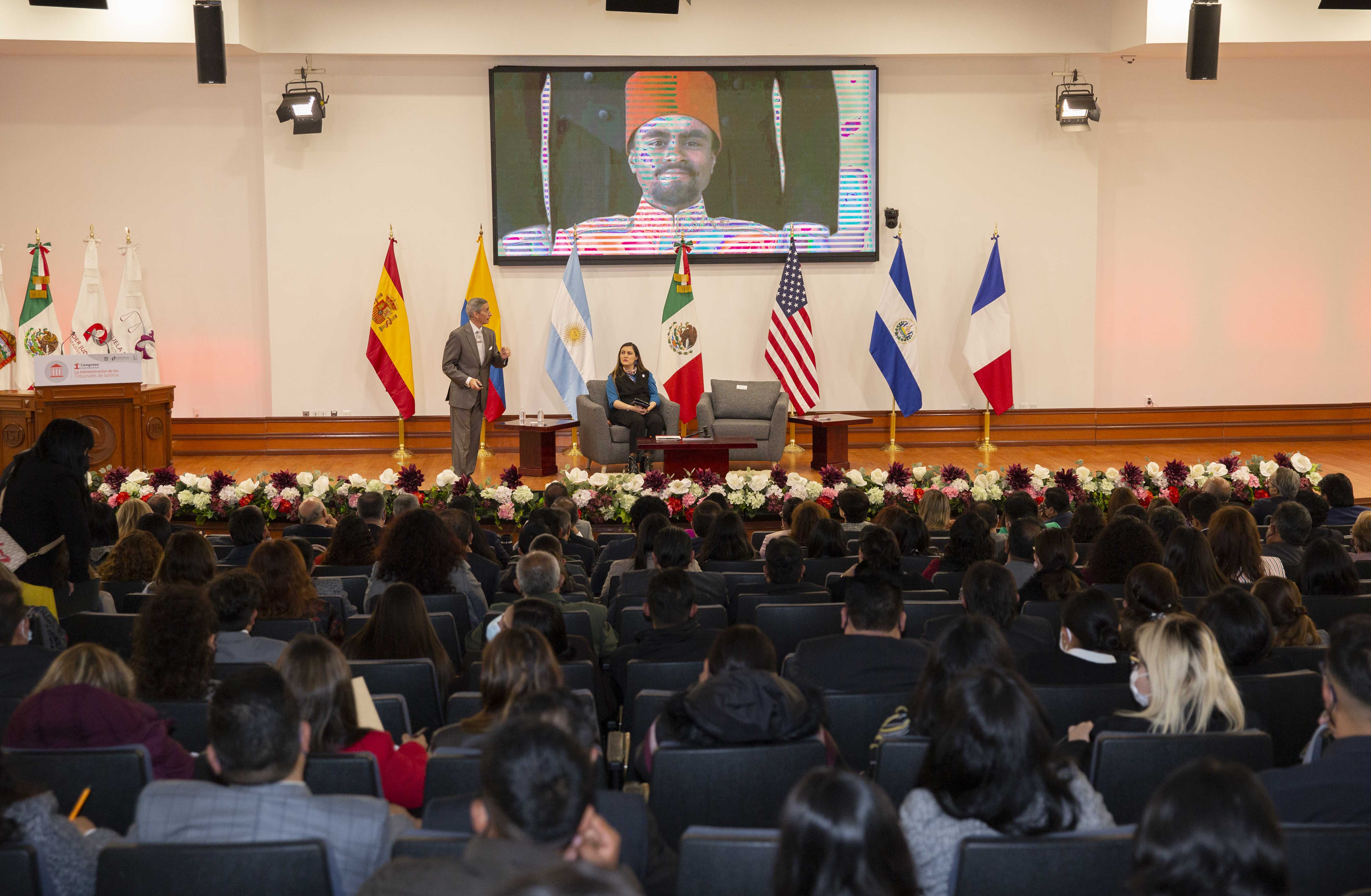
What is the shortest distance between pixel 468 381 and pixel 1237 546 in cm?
666

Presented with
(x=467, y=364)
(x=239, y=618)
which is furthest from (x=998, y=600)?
(x=467, y=364)

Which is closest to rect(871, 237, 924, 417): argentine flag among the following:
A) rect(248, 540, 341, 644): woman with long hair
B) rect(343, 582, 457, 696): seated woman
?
rect(248, 540, 341, 644): woman with long hair

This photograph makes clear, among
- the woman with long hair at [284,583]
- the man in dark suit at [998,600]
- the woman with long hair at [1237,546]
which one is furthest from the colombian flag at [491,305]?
the man in dark suit at [998,600]

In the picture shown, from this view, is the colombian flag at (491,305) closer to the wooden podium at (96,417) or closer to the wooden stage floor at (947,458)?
the wooden stage floor at (947,458)

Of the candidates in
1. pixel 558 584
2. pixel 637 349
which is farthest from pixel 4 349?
pixel 558 584

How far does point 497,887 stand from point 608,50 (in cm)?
1063

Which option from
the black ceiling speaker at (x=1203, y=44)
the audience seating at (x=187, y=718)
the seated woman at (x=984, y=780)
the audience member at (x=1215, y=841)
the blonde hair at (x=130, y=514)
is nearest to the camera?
the audience member at (x=1215, y=841)

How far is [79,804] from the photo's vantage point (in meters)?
2.29

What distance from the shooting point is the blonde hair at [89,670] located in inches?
103

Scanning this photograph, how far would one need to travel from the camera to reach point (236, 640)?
341 cm

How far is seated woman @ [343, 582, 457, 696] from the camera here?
347 cm

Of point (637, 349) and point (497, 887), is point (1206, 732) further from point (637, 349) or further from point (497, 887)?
point (637, 349)

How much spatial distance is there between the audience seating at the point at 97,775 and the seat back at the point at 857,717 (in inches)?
63.5

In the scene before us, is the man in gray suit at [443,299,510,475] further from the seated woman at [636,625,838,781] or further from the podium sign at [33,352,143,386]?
the seated woman at [636,625,838,781]
